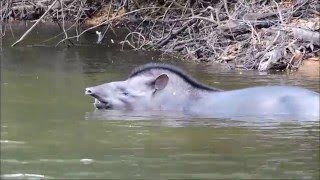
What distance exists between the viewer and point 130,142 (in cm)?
677

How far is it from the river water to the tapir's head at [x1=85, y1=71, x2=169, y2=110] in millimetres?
180

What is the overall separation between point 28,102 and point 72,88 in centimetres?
146

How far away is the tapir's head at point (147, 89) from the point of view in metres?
8.95

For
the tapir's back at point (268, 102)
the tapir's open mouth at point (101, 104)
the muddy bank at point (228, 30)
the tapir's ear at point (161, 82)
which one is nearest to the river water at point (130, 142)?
the tapir's open mouth at point (101, 104)

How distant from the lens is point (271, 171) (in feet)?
18.7

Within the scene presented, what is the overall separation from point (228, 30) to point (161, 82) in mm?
6793

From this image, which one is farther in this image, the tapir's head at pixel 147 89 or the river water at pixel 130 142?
the tapir's head at pixel 147 89

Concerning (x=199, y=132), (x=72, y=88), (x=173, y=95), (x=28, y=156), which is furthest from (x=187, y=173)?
(x=72, y=88)

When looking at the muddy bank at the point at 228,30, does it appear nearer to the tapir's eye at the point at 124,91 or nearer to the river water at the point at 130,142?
the river water at the point at 130,142

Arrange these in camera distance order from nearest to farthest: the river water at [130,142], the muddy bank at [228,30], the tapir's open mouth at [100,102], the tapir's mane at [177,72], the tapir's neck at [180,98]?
the river water at [130,142]
the tapir's neck at [180,98]
the tapir's mane at [177,72]
the tapir's open mouth at [100,102]
the muddy bank at [228,30]

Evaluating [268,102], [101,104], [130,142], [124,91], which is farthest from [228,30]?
[130,142]

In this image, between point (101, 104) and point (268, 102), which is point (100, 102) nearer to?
point (101, 104)

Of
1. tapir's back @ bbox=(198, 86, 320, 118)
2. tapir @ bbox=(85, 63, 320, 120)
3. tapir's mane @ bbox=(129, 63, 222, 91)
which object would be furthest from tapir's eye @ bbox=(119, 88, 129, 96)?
tapir's back @ bbox=(198, 86, 320, 118)

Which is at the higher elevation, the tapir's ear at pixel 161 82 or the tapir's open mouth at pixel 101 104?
the tapir's ear at pixel 161 82
